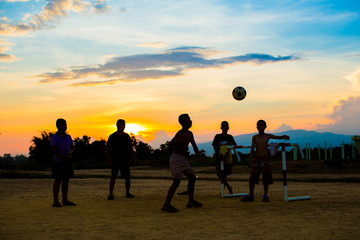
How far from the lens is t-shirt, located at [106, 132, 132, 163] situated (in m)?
11.7

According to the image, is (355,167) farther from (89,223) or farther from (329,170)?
(89,223)

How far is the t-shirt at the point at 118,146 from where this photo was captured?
38.4ft

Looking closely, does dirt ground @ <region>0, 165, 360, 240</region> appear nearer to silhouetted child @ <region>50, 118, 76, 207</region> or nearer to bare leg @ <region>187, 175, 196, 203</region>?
bare leg @ <region>187, 175, 196, 203</region>

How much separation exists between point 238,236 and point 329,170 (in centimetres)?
1884

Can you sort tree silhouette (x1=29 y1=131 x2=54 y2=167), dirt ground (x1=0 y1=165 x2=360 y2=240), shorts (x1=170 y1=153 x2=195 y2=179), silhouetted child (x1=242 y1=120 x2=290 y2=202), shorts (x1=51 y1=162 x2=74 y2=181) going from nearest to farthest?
dirt ground (x1=0 y1=165 x2=360 y2=240) < shorts (x1=170 y1=153 x2=195 y2=179) < shorts (x1=51 y1=162 x2=74 y2=181) < silhouetted child (x1=242 y1=120 x2=290 y2=202) < tree silhouette (x1=29 y1=131 x2=54 y2=167)

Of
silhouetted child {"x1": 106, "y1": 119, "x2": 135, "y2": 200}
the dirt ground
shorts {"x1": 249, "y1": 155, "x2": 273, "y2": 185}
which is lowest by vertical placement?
the dirt ground

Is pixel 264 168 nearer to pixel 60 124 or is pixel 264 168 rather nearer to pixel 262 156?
pixel 262 156

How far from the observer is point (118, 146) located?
11.8 meters

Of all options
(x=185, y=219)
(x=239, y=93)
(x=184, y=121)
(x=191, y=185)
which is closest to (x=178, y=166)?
(x=191, y=185)

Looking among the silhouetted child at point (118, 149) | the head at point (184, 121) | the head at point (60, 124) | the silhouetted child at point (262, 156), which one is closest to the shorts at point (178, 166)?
the head at point (184, 121)

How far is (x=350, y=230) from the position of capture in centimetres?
682

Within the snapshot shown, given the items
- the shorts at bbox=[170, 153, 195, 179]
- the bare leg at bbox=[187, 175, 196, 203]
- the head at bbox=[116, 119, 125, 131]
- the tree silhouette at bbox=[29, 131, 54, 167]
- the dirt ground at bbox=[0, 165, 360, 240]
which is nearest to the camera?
the dirt ground at bbox=[0, 165, 360, 240]

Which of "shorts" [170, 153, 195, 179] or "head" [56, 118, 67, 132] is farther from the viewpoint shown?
"head" [56, 118, 67, 132]

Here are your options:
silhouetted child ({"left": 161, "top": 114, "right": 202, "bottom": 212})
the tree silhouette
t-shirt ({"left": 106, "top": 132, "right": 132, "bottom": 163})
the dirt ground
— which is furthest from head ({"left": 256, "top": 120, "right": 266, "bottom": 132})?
the tree silhouette
